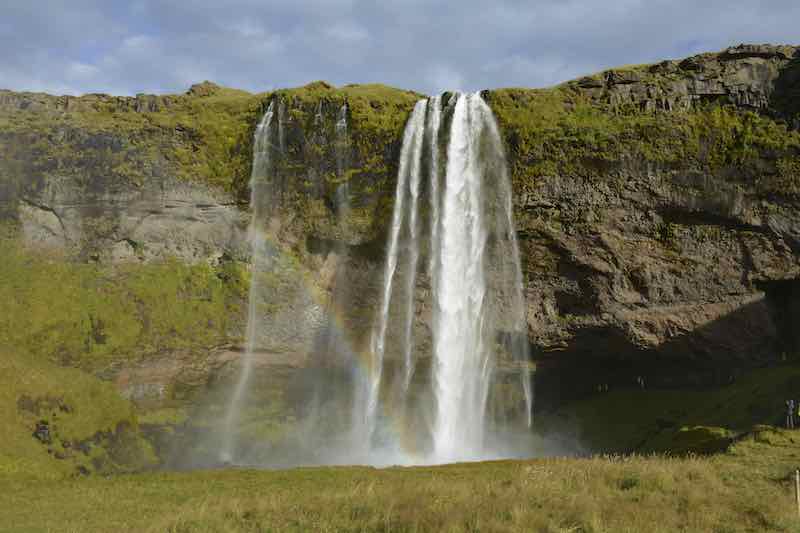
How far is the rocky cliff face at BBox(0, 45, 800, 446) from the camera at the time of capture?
45.8 metres

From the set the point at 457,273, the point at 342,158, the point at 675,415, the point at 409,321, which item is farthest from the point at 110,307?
the point at 675,415

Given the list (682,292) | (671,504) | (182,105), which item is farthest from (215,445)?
A: (671,504)

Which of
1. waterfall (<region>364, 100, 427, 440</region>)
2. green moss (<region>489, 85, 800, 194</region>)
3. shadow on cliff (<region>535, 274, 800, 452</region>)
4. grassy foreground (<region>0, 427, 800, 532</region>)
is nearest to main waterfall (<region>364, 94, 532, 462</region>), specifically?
waterfall (<region>364, 100, 427, 440</region>)

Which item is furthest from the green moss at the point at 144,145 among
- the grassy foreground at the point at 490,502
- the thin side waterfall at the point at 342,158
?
the grassy foreground at the point at 490,502

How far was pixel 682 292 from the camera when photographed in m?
46.2

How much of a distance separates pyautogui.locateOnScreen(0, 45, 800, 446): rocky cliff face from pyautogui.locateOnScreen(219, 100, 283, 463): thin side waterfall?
35.1 inches

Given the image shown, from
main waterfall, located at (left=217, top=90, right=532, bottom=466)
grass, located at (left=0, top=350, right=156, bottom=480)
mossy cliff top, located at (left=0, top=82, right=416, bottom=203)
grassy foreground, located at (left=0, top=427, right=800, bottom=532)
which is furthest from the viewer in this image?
mossy cliff top, located at (left=0, top=82, right=416, bottom=203)

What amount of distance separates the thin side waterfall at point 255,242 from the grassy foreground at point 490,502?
22601mm

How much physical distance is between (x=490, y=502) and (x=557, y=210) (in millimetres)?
32223

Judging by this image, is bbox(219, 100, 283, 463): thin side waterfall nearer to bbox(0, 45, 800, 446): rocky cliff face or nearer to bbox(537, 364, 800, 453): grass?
bbox(0, 45, 800, 446): rocky cliff face

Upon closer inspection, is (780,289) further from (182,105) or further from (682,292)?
(182,105)

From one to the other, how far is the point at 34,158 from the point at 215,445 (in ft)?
85.3

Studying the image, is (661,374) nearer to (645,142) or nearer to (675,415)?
(675,415)

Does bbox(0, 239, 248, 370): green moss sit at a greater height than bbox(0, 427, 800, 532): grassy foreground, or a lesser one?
greater
